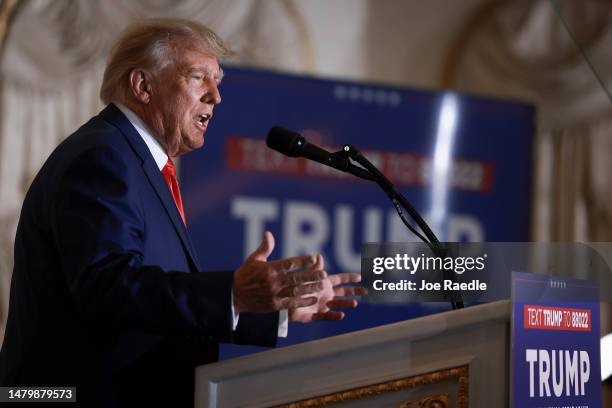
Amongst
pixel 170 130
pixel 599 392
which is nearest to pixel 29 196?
pixel 170 130

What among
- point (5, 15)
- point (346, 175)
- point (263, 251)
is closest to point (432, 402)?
point (263, 251)

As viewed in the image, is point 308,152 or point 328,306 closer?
point 308,152

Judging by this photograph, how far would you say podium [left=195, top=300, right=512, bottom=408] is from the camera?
136 cm

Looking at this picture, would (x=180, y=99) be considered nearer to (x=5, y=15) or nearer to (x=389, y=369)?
(x=389, y=369)

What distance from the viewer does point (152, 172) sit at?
5.73ft

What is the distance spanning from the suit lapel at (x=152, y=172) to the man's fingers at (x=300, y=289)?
384mm

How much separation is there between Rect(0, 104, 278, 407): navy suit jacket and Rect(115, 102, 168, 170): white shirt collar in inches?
2.0

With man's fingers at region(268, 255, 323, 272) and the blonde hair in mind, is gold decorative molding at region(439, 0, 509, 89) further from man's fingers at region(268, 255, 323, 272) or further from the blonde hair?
man's fingers at region(268, 255, 323, 272)

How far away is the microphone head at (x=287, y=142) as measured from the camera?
181 centimetres

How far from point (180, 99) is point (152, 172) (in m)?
0.20

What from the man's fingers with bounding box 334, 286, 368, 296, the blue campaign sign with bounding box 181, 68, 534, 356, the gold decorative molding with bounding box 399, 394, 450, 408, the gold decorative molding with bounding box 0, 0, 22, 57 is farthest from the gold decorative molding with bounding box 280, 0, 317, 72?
the gold decorative molding with bounding box 399, 394, 450, 408

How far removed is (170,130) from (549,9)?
153 inches

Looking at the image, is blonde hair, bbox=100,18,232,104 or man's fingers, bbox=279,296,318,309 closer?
man's fingers, bbox=279,296,318,309

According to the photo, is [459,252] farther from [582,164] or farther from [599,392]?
[582,164]
